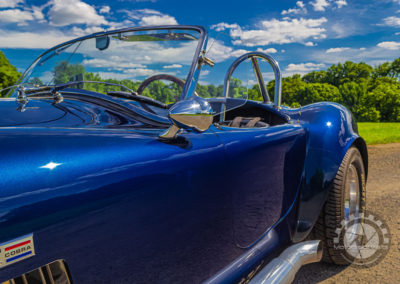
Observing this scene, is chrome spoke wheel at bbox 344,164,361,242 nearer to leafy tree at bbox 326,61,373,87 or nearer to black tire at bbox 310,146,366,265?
black tire at bbox 310,146,366,265

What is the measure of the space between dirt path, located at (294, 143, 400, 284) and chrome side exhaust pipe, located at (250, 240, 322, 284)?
1.46 feet

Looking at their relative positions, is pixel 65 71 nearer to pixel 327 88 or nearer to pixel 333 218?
pixel 333 218

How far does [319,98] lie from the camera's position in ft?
140

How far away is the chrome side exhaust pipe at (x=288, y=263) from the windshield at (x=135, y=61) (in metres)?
1.02

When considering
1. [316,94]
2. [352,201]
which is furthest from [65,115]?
[316,94]

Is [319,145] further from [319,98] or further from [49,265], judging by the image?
[319,98]

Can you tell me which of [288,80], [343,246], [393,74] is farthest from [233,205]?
[393,74]

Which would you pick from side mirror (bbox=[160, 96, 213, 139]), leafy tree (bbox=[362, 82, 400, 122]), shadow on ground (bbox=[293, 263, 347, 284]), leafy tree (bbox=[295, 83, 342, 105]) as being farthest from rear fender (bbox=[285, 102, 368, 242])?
leafy tree (bbox=[295, 83, 342, 105])

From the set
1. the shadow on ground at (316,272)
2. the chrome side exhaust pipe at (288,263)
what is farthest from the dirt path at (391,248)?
the chrome side exhaust pipe at (288,263)

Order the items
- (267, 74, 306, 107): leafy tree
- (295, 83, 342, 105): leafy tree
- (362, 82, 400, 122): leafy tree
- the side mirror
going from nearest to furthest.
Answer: the side mirror
(362, 82, 400, 122): leafy tree
(295, 83, 342, 105): leafy tree
(267, 74, 306, 107): leafy tree

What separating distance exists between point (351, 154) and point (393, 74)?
52.8m

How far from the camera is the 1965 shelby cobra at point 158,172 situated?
0.81 m

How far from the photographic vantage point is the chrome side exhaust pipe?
1534mm

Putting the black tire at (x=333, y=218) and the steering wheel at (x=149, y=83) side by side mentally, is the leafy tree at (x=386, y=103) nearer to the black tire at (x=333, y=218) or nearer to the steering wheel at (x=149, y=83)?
the black tire at (x=333, y=218)
